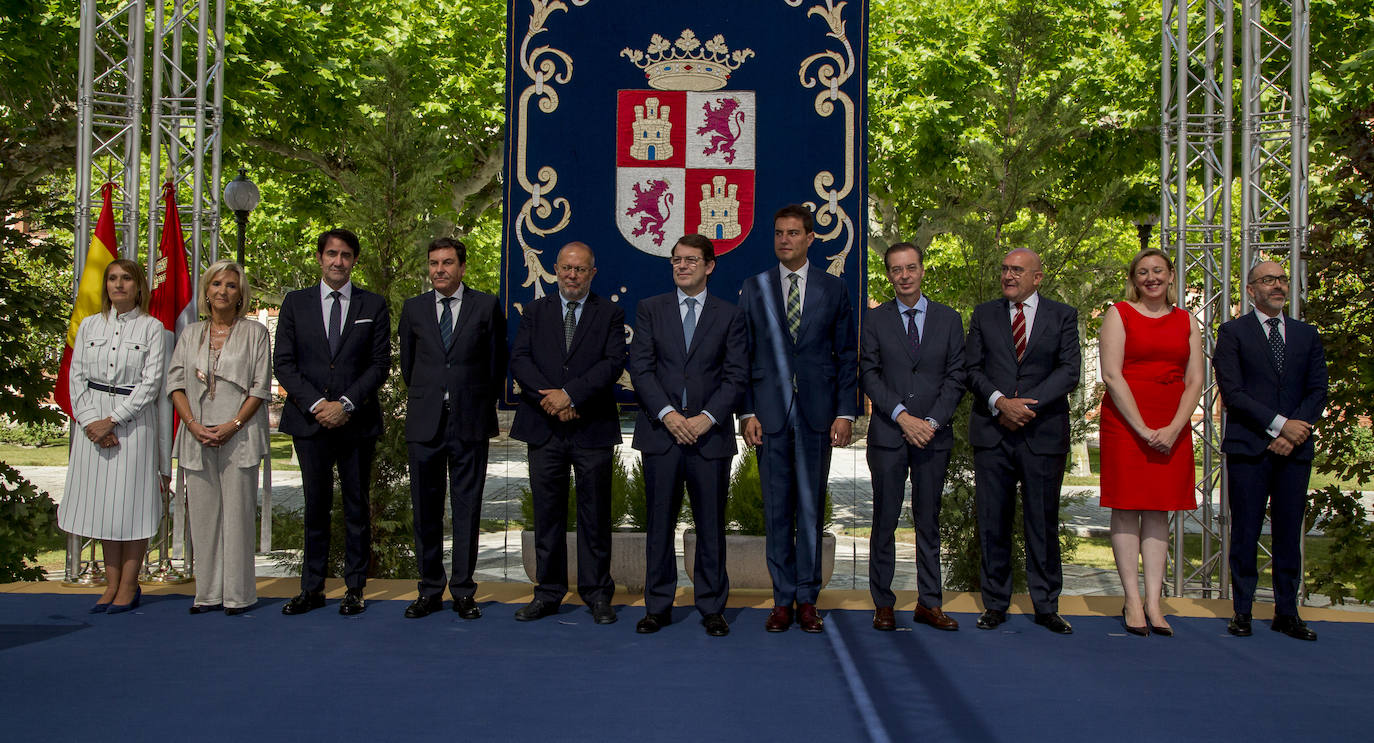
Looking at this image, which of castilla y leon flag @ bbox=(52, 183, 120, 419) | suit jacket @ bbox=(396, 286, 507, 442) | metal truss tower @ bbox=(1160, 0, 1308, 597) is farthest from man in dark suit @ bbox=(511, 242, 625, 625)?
metal truss tower @ bbox=(1160, 0, 1308, 597)

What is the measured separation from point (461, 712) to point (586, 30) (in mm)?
3986

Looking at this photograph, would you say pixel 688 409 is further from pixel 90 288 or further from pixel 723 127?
pixel 90 288

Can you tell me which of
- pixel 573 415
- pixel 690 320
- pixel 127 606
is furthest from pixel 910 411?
pixel 127 606

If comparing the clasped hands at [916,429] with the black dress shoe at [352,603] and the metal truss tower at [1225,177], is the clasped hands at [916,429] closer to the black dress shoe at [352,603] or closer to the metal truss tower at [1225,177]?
the metal truss tower at [1225,177]

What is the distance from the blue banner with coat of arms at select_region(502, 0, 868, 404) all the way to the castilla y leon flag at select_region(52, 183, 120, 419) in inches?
80.3

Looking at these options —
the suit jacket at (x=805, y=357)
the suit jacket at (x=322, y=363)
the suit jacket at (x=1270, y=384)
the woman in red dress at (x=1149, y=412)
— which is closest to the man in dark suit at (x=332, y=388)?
the suit jacket at (x=322, y=363)

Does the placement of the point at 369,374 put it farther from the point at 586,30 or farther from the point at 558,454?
the point at 586,30

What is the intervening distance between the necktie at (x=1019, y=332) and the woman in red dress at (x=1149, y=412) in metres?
0.35

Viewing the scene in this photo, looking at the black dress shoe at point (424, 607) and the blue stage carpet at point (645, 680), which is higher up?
the black dress shoe at point (424, 607)

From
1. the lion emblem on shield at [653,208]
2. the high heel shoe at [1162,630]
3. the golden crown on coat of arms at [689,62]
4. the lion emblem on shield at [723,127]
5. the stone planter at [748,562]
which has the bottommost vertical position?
the high heel shoe at [1162,630]

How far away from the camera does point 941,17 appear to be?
48.3 ft

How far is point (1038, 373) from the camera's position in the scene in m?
5.12

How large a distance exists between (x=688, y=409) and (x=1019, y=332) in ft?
5.13

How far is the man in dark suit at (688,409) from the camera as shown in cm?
500
